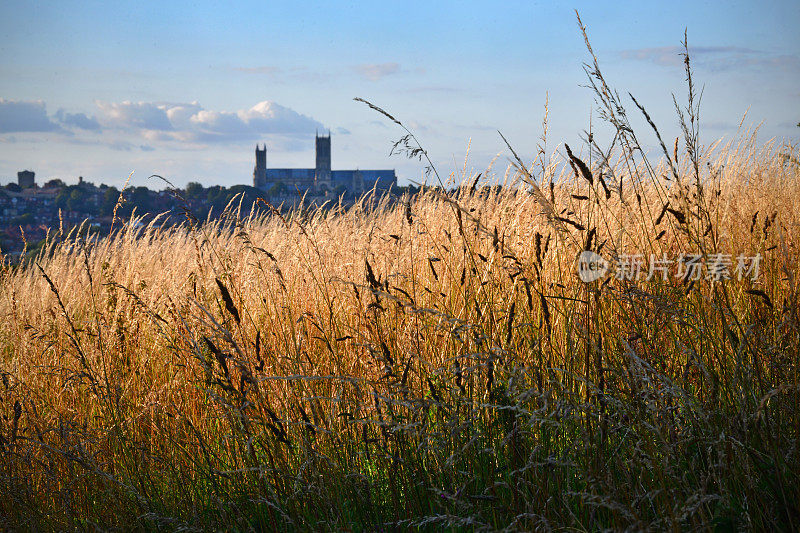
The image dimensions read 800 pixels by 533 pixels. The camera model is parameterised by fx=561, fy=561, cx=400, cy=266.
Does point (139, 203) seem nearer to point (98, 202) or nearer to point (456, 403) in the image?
point (456, 403)

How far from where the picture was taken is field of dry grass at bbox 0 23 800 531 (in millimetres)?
1305

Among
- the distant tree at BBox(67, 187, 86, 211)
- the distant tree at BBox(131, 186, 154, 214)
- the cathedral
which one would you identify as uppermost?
the cathedral

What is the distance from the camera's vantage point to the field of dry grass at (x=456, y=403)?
130cm

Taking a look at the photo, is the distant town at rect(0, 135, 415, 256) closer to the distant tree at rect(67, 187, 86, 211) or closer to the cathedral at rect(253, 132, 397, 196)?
the distant tree at rect(67, 187, 86, 211)

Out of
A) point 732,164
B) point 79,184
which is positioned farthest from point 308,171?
point 732,164

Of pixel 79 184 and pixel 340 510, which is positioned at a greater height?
pixel 79 184

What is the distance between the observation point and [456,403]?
5.37 feet

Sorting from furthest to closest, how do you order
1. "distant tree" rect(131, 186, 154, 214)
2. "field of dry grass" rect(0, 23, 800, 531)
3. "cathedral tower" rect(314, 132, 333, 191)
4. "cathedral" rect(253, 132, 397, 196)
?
"cathedral tower" rect(314, 132, 333, 191)
"cathedral" rect(253, 132, 397, 196)
"distant tree" rect(131, 186, 154, 214)
"field of dry grass" rect(0, 23, 800, 531)

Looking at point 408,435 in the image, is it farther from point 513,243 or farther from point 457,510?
point 513,243

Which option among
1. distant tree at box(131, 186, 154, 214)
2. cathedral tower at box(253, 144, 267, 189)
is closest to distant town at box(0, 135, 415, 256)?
distant tree at box(131, 186, 154, 214)

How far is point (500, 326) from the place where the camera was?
2338mm

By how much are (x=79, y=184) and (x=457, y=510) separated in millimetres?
31587

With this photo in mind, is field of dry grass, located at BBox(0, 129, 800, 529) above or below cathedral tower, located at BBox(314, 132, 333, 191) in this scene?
below

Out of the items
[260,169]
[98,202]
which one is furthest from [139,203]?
[260,169]
